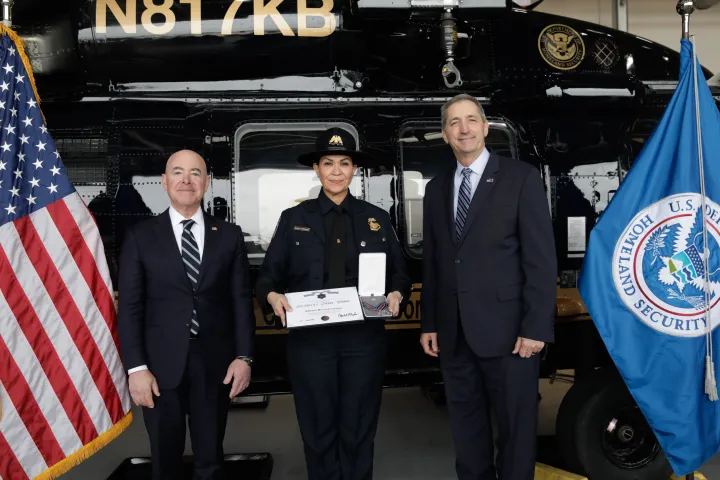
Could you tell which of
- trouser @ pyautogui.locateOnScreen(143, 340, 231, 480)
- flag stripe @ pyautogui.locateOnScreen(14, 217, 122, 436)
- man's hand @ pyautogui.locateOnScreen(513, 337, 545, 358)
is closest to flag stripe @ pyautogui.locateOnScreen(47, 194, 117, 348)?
flag stripe @ pyautogui.locateOnScreen(14, 217, 122, 436)

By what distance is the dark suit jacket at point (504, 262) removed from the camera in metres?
2.74

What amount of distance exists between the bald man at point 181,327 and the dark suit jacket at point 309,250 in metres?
0.21

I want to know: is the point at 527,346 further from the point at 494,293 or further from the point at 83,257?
the point at 83,257

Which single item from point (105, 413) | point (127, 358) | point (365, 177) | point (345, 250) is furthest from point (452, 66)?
point (105, 413)

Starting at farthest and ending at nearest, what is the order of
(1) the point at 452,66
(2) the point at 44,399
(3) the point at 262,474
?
(3) the point at 262,474, (1) the point at 452,66, (2) the point at 44,399

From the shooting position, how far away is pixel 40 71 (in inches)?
148

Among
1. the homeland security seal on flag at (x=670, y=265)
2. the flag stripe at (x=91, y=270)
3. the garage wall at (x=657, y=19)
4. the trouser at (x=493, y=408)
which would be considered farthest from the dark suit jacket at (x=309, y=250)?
the garage wall at (x=657, y=19)

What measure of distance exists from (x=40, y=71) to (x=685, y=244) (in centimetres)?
394

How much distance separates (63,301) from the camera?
3066 mm

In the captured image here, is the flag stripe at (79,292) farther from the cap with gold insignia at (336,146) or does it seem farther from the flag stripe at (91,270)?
the cap with gold insignia at (336,146)

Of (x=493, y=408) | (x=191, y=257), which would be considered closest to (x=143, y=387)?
(x=191, y=257)

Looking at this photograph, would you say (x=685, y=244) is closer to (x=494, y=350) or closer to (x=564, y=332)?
(x=564, y=332)

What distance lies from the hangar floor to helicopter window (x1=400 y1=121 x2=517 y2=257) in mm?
1778

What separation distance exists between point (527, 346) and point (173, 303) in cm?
168
